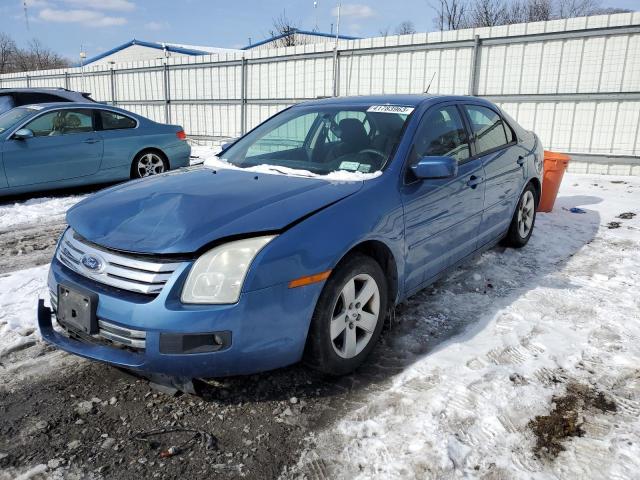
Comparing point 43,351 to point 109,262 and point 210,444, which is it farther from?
point 210,444

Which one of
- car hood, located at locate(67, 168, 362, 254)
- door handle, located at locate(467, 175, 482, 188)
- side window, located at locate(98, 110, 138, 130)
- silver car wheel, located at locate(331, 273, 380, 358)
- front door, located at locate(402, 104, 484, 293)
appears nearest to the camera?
car hood, located at locate(67, 168, 362, 254)

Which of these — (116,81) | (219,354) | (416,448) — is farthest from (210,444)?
(116,81)

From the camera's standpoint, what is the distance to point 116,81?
1805 centimetres

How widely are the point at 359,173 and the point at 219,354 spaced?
143 centimetres

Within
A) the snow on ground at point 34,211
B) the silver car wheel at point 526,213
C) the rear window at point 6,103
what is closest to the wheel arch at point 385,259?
the silver car wheel at point 526,213

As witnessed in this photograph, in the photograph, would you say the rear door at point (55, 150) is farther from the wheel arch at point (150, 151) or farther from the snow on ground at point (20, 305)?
the snow on ground at point (20, 305)

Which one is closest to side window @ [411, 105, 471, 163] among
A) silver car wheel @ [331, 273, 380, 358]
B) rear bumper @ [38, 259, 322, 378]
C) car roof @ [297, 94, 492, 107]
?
car roof @ [297, 94, 492, 107]

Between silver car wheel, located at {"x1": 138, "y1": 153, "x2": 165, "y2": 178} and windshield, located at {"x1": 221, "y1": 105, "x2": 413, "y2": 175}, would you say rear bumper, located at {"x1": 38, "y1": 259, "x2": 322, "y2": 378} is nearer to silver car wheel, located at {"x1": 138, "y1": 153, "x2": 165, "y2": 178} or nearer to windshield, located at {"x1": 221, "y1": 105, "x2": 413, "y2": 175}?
windshield, located at {"x1": 221, "y1": 105, "x2": 413, "y2": 175}

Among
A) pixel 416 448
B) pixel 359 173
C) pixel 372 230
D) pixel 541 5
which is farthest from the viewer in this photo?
pixel 541 5

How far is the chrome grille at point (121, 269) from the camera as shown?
2357 millimetres

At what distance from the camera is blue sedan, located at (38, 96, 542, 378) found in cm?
235

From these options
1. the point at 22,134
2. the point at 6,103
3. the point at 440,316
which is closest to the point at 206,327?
the point at 440,316

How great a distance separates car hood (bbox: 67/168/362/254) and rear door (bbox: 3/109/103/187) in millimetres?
4787

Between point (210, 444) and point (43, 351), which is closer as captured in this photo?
point (210, 444)
